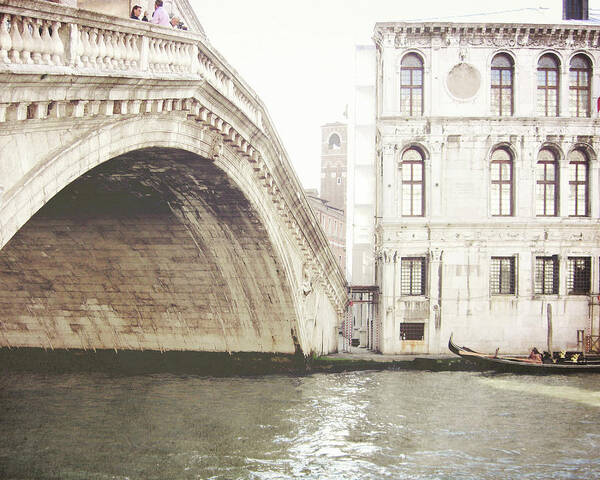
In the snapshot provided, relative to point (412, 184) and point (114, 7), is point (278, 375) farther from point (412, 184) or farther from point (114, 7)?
point (114, 7)

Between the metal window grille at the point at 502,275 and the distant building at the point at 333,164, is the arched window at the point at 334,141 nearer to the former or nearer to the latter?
the distant building at the point at 333,164

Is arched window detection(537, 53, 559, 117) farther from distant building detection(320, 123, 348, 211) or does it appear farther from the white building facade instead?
distant building detection(320, 123, 348, 211)

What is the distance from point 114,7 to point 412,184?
895cm

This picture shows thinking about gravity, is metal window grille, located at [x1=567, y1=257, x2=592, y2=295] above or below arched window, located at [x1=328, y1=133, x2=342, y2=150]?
below

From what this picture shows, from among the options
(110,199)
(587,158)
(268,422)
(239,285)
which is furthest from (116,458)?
(587,158)

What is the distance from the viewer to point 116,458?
396 inches

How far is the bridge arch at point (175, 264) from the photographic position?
471 inches

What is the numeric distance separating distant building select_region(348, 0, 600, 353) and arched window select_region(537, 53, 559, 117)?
1.3 inches

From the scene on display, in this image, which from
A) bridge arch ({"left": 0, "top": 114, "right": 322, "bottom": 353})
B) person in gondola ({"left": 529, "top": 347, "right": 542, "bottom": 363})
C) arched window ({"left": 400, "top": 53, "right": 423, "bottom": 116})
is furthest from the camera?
arched window ({"left": 400, "top": 53, "right": 423, "bottom": 116})

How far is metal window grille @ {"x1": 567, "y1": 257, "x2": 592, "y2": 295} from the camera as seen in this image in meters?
19.1

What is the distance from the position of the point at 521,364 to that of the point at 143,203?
8634 mm

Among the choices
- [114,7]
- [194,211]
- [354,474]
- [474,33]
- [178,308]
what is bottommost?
[354,474]

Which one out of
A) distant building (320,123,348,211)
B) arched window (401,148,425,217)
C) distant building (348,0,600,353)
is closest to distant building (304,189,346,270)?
distant building (320,123,348,211)

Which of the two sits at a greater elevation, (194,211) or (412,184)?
(412,184)
